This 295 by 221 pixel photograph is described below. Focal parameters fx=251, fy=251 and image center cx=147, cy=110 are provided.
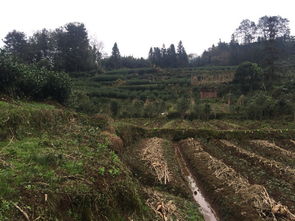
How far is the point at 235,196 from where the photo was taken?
10.7 metres

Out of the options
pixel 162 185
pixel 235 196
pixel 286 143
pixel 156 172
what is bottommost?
pixel 286 143

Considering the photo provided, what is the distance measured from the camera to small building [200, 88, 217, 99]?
179 feet

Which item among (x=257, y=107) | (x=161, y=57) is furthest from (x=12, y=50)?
(x=257, y=107)

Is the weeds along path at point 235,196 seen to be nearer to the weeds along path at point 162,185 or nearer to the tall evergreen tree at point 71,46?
the weeds along path at point 162,185

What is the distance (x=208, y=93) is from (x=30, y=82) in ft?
140

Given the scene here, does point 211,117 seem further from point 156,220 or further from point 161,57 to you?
point 161,57

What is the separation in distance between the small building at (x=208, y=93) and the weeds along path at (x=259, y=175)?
3542 centimetres

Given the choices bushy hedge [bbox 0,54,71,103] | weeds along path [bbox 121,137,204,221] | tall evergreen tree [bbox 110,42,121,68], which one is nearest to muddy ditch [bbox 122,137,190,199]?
weeds along path [bbox 121,137,204,221]

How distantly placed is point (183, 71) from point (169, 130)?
1815 inches

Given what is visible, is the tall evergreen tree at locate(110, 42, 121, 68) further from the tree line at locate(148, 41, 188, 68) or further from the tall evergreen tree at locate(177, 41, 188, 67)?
the tall evergreen tree at locate(177, 41, 188, 67)

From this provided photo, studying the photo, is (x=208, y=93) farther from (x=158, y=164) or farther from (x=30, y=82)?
(x=158, y=164)

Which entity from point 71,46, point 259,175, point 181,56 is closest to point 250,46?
point 181,56

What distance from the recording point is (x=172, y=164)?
1592 cm

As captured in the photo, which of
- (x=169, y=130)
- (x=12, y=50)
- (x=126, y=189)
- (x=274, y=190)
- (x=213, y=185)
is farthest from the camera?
(x=12, y=50)
